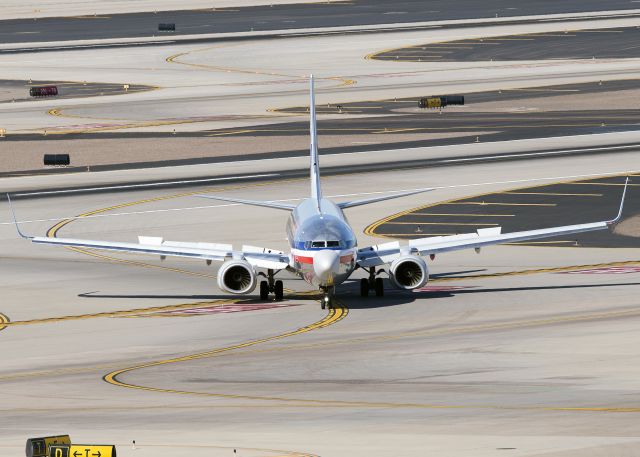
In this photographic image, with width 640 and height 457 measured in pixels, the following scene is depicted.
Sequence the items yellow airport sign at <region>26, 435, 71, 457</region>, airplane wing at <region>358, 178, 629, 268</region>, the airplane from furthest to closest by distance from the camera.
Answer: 1. airplane wing at <region>358, 178, 629, 268</region>
2. the airplane
3. yellow airport sign at <region>26, 435, 71, 457</region>

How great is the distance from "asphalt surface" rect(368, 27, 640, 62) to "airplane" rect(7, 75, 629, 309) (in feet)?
361

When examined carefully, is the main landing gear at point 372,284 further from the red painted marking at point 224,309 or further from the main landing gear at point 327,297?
the red painted marking at point 224,309

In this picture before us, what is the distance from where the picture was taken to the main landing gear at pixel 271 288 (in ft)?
221

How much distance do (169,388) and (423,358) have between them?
8.49 m

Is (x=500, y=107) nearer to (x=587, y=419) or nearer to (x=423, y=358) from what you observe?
(x=423, y=358)

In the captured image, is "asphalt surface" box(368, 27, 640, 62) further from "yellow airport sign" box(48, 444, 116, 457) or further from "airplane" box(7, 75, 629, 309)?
"yellow airport sign" box(48, 444, 116, 457)

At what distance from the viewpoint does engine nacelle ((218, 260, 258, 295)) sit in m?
65.4

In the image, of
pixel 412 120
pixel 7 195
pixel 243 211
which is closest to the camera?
pixel 243 211

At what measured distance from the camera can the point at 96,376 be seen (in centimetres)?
5281

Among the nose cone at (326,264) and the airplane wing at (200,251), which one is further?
the airplane wing at (200,251)

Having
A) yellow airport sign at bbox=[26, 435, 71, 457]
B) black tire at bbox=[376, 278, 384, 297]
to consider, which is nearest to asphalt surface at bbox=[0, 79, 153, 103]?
black tire at bbox=[376, 278, 384, 297]

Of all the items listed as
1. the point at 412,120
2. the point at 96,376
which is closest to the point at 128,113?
the point at 412,120

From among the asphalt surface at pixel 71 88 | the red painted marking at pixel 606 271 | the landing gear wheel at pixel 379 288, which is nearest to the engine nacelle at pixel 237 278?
the landing gear wheel at pixel 379 288

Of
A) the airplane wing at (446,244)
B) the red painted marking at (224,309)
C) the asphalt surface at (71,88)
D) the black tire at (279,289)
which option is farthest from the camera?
the asphalt surface at (71,88)
